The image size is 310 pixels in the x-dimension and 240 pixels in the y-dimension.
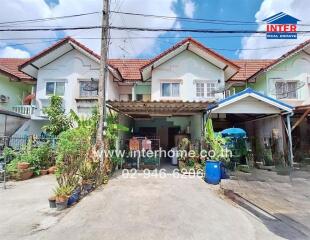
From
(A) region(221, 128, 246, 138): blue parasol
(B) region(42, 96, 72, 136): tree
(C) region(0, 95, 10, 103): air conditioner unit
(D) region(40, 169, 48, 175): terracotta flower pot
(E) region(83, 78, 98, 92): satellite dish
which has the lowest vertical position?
(D) region(40, 169, 48, 175): terracotta flower pot

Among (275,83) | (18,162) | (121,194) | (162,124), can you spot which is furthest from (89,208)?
(275,83)

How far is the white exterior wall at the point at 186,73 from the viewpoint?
55.7 ft

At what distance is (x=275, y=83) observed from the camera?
58.0 ft

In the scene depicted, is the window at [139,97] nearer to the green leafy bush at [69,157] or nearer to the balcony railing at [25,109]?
the balcony railing at [25,109]

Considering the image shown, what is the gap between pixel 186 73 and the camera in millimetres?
17156

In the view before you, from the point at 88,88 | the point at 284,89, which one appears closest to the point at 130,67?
the point at 88,88

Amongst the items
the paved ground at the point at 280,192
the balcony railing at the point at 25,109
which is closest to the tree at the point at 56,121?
the balcony railing at the point at 25,109

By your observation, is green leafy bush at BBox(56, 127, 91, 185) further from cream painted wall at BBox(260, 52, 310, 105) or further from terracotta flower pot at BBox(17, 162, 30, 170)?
cream painted wall at BBox(260, 52, 310, 105)

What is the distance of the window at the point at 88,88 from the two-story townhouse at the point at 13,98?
3829 mm

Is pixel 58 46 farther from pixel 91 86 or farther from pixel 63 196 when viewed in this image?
pixel 63 196

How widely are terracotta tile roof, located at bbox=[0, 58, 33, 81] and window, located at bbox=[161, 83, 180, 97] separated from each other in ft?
35.6

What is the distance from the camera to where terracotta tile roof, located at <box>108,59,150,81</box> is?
60.4ft

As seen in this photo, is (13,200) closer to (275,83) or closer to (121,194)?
(121,194)

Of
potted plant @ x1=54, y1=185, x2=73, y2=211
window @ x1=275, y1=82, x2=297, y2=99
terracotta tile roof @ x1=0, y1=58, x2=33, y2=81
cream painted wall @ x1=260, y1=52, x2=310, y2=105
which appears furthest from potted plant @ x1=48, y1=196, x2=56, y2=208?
Answer: window @ x1=275, y1=82, x2=297, y2=99
